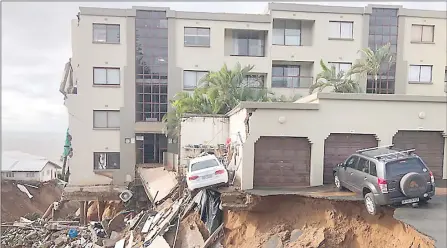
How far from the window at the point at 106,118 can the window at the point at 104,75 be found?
6.63 ft

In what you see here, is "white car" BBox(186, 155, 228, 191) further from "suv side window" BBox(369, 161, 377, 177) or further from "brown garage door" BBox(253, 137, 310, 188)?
"suv side window" BBox(369, 161, 377, 177)

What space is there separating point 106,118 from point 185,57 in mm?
7017

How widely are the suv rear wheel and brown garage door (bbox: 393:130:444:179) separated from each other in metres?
5.20

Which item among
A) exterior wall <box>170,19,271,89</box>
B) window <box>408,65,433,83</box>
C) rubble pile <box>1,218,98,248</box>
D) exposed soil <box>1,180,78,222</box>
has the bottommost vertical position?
exposed soil <box>1,180,78,222</box>

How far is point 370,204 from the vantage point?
913cm

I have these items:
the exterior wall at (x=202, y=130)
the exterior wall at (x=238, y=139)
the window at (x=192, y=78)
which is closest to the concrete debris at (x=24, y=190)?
the window at (x=192, y=78)

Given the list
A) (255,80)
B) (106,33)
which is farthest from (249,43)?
(106,33)

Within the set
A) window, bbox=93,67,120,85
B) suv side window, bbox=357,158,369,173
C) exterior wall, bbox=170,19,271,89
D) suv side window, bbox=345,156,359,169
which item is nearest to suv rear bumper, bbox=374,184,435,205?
suv side window, bbox=357,158,369,173

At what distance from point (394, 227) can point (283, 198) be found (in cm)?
362

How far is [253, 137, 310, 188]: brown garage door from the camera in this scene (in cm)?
1320

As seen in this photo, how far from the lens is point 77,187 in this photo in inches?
897

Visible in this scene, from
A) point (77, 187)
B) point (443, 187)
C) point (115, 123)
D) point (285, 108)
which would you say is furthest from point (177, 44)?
point (443, 187)

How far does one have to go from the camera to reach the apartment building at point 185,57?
78.5ft

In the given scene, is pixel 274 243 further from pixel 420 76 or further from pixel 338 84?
pixel 420 76
